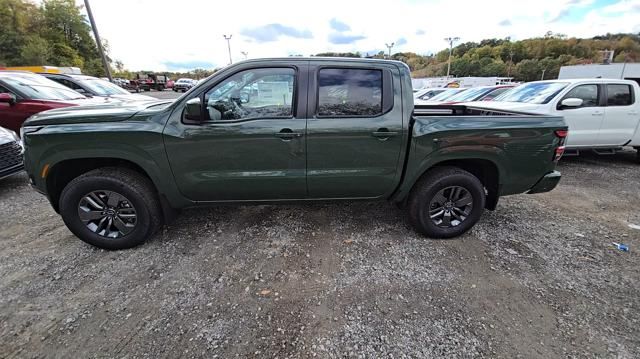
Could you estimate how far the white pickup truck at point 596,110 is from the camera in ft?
18.2

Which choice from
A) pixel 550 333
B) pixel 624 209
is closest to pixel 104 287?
pixel 550 333

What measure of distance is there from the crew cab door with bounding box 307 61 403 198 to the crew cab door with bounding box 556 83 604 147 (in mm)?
4664

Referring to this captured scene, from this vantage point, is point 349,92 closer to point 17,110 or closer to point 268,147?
point 268,147

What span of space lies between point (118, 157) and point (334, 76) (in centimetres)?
213

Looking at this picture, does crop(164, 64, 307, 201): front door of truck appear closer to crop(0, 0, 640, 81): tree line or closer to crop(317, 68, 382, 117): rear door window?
crop(317, 68, 382, 117): rear door window

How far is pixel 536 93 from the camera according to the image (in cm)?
599

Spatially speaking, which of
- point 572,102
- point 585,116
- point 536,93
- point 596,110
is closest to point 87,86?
point 536,93

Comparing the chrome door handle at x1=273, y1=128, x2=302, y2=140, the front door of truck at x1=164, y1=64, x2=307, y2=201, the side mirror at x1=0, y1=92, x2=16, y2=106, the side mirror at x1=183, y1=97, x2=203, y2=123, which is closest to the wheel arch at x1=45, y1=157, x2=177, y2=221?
the front door of truck at x1=164, y1=64, x2=307, y2=201

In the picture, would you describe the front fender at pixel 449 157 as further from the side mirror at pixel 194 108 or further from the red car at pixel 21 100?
the red car at pixel 21 100

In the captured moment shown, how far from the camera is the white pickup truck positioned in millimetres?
5555

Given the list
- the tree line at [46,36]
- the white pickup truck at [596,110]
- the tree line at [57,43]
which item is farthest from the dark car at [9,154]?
the tree line at [46,36]

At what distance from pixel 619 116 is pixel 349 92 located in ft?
20.3

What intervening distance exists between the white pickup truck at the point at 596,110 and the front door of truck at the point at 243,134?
4435 mm

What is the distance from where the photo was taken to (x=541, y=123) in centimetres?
296
